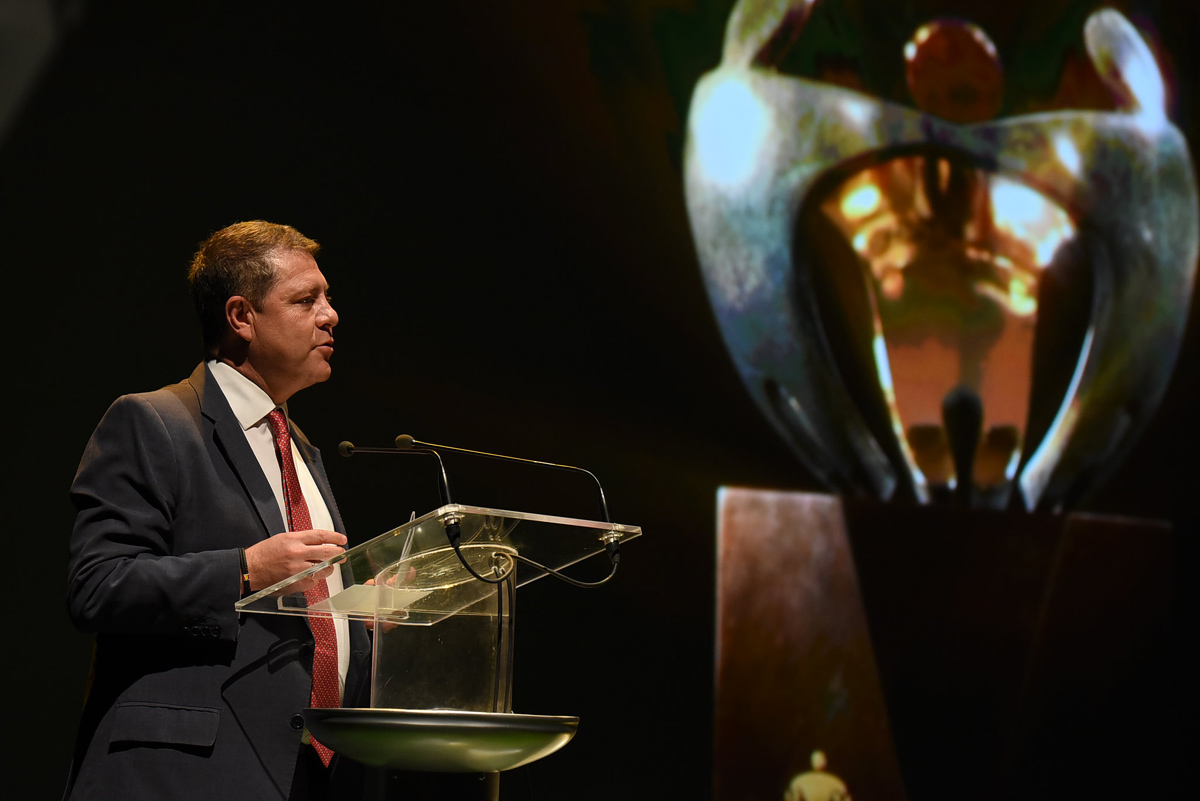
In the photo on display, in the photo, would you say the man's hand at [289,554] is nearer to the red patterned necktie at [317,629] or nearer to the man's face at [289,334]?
the red patterned necktie at [317,629]

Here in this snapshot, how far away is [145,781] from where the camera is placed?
1.40 metres

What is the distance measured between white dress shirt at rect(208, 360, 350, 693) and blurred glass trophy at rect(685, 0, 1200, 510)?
1.75 m

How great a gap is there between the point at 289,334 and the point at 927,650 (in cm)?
221

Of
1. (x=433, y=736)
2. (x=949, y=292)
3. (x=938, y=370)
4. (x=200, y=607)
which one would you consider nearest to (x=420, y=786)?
(x=433, y=736)

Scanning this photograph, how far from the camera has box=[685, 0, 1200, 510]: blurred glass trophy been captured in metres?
3.29

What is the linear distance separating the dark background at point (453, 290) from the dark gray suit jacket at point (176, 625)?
107cm

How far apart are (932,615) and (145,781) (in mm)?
2406

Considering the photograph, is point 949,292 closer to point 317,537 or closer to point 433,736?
point 317,537

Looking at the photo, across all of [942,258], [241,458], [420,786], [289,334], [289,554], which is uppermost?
[942,258]

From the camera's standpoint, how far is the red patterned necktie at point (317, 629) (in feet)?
5.10

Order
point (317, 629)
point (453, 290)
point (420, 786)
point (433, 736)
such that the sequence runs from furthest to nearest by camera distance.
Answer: point (453, 290)
point (317, 629)
point (420, 786)
point (433, 736)

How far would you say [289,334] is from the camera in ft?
5.86

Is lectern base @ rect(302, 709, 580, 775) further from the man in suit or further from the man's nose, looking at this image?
the man's nose

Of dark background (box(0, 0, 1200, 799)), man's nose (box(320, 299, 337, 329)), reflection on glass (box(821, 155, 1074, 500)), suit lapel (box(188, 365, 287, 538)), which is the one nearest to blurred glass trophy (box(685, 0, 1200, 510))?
reflection on glass (box(821, 155, 1074, 500))
